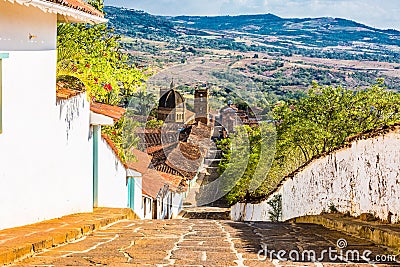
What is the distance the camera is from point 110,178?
12.4 meters

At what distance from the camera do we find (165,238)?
6.83m

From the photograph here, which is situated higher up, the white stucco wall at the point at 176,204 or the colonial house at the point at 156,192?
the colonial house at the point at 156,192

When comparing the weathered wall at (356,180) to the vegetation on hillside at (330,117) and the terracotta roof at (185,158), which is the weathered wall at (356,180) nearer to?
the vegetation on hillside at (330,117)

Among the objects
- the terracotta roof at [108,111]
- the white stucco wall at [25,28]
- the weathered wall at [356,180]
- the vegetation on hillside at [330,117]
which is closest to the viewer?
the white stucco wall at [25,28]

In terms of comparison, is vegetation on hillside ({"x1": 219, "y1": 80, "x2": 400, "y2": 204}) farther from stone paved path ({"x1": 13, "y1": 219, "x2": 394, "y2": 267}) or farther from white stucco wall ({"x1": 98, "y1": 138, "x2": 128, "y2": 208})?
stone paved path ({"x1": 13, "y1": 219, "x2": 394, "y2": 267})

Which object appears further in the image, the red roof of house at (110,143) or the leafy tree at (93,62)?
the red roof of house at (110,143)

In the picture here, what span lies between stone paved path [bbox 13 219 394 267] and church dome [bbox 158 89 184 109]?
5952 centimetres

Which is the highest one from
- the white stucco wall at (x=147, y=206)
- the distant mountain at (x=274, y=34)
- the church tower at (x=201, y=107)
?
the distant mountain at (x=274, y=34)

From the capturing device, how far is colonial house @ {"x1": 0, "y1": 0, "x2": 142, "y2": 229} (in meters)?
6.05

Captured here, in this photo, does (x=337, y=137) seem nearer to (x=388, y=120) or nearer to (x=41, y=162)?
(x=388, y=120)

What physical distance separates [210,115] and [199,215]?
127 ft

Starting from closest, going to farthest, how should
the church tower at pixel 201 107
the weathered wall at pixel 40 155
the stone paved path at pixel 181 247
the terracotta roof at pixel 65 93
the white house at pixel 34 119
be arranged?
the stone paved path at pixel 181 247
the white house at pixel 34 119
the weathered wall at pixel 40 155
the terracotta roof at pixel 65 93
the church tower at pixel 201 107

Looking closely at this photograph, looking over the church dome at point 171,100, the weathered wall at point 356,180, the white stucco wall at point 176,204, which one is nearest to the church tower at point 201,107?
the church dome at point 171,100

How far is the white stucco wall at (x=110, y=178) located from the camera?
1142 cm
